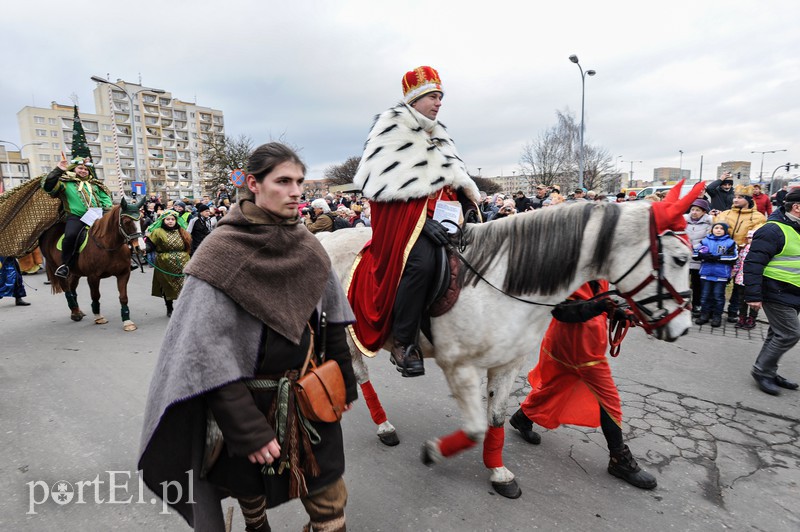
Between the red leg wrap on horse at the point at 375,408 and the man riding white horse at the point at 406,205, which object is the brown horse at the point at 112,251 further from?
the man riding white horse at the point at 406,205

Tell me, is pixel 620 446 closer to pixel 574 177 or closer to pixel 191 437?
pixel 191 437

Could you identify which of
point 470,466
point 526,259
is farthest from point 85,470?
point 526,259

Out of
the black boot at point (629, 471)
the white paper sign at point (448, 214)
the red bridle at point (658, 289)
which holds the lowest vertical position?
the black boot at point (629, 471)

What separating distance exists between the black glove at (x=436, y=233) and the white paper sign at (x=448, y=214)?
0.33ft

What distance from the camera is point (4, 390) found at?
4.48 metres

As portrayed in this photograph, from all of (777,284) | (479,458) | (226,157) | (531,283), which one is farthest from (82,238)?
(226,157)

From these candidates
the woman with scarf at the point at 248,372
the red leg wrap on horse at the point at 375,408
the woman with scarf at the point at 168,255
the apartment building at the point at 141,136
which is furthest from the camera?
the apartment building at the point at 141,136

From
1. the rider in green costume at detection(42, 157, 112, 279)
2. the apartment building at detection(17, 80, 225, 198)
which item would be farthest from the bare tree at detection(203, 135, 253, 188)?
the apartment building at detection(17, 80, 225, 198)

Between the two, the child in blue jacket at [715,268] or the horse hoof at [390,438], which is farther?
the child in blue jacket at [715,268]

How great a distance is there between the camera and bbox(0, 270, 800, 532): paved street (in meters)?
2.59

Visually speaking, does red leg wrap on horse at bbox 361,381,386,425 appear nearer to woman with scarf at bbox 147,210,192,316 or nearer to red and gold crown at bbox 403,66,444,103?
red and gold crown at bbox 403,66,444,103

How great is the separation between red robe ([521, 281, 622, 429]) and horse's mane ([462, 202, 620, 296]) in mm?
577

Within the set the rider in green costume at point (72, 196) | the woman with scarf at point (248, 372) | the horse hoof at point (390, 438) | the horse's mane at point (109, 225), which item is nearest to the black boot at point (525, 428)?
the horse hoof at point (390, 438)

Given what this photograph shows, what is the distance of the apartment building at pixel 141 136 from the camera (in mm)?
75875
